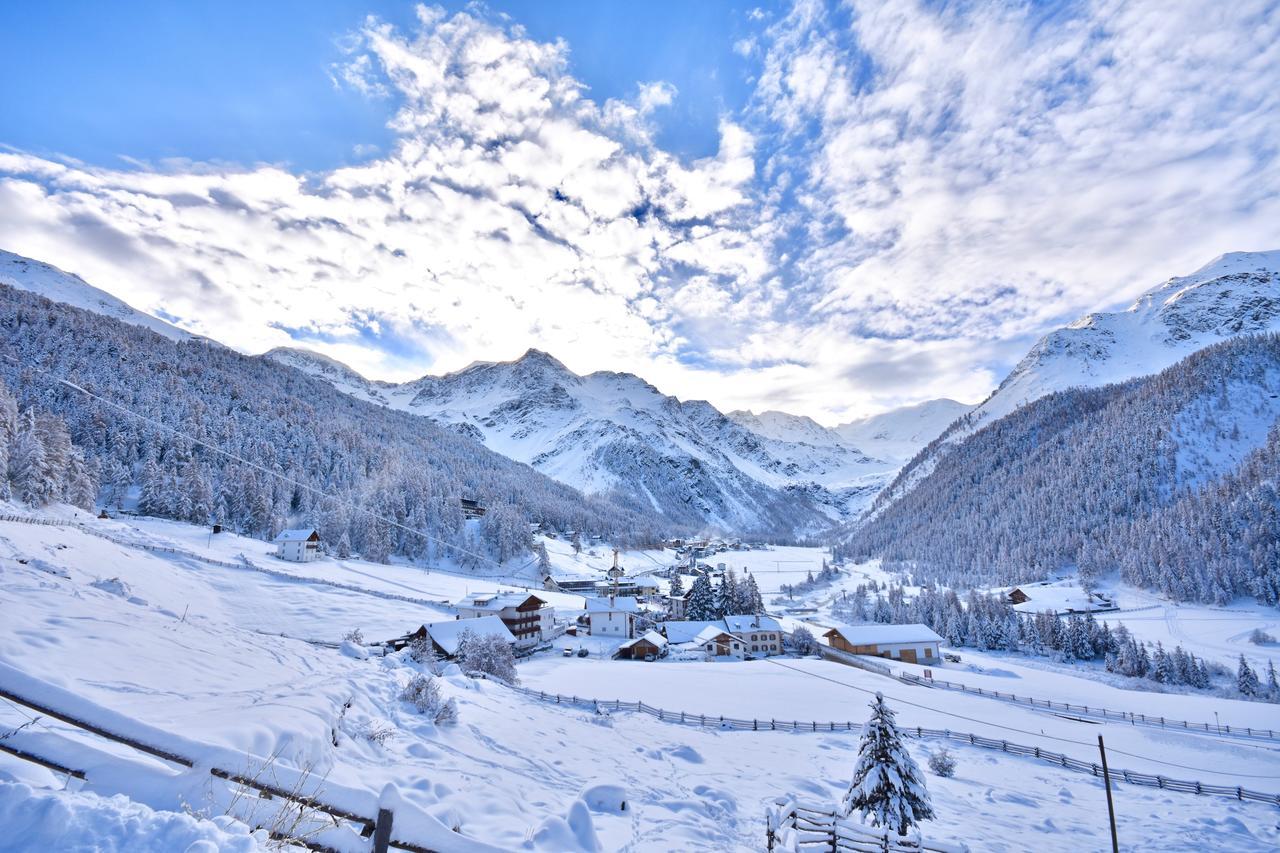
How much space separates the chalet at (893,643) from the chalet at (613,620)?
23.3 meters

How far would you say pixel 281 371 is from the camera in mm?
149250

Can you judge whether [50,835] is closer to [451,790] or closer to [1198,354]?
[451,790]

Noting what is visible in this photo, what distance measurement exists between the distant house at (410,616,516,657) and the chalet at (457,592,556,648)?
33.4 ft

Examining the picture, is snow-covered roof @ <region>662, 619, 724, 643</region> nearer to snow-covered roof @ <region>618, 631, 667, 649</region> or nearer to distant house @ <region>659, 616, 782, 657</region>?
distant house @ <region>659, 616, 782, 657</region>

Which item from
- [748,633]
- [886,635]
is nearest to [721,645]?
[748,633]

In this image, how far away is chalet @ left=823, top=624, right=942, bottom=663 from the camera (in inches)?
2277

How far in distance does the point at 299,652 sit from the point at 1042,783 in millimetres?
28889

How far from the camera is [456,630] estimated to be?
40531 mm

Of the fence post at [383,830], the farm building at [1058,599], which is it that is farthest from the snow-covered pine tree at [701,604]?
the fence post at [383,830]

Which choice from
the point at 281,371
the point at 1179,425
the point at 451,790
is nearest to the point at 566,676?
the point at 451,790

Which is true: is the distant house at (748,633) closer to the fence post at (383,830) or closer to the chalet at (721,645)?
the chalet at (721,645)

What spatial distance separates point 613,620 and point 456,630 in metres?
26.6

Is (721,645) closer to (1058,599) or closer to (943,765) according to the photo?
(943,765)

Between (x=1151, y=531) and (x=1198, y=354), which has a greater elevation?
(x=1198, y=354)
